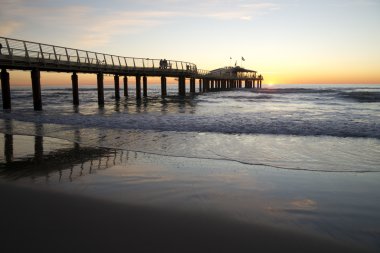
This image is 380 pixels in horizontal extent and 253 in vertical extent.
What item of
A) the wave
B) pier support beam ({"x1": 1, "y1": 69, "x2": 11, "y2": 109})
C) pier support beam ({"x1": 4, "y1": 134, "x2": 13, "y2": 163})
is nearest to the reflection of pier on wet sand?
pier support beam ({"x1": 4, "y1": 134, "x2": 13, "y2": 163})

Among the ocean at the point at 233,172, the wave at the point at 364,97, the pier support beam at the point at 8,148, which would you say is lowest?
the ocean at the point at 233,172

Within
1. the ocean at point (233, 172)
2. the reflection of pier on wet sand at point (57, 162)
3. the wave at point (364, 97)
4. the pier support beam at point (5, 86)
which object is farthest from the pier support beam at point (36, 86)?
the wave at point (364, 97)

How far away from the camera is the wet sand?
297cm

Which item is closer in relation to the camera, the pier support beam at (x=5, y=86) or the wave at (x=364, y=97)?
the pier support beam at (x=5, y=86)

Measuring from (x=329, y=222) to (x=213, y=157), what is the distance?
377cm

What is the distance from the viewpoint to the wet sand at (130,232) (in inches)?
117

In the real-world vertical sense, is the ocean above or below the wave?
below

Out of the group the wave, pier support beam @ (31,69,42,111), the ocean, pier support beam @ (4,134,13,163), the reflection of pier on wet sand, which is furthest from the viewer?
the wave

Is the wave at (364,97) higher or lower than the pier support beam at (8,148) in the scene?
higher

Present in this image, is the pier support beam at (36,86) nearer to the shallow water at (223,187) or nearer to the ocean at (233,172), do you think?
the ocean at (233,172)

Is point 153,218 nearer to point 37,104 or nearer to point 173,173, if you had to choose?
point 173,173

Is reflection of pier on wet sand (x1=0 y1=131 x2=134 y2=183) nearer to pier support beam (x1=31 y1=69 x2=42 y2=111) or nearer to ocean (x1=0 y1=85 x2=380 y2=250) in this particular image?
ocean (x1=0 y1=85 x2=380 y2=250)

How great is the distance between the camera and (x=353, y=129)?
1162cm

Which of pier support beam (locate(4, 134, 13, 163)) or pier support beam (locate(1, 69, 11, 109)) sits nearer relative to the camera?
pier support beam (locate(4, 134, 13, 163))
